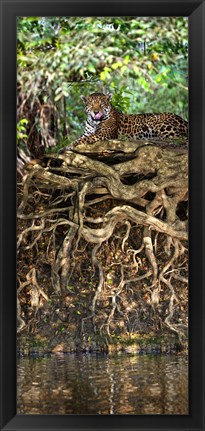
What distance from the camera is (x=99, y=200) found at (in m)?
3.95

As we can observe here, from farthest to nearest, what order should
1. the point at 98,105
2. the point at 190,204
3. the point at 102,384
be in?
the point at 98,105, the point at 102,384, the point at 190,204

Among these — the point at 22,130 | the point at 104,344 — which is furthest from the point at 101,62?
the point at 104,344

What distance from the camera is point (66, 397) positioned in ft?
12.1

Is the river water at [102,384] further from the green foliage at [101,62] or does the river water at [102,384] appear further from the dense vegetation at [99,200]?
the green foliage at [101,62]

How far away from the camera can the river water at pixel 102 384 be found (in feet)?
11.9

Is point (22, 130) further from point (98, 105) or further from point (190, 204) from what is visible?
point (190, 204)

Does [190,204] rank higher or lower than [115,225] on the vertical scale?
higher

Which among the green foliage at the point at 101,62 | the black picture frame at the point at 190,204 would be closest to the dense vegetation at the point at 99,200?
the green foliage at the point at 101,62

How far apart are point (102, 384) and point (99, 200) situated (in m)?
0.93

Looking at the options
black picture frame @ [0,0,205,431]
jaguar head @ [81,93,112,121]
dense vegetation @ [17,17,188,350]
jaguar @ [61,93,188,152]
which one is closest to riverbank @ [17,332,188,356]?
dense vegetation @ [17,17,188,350]
